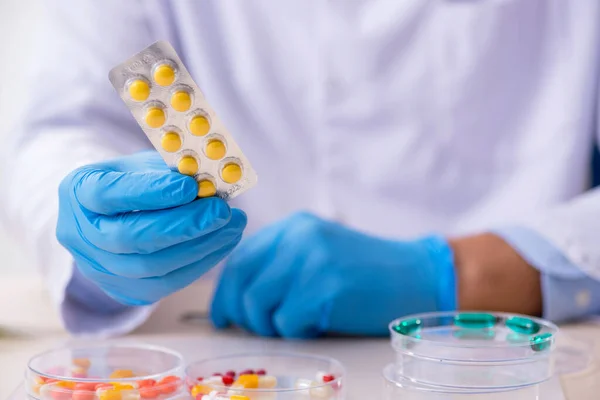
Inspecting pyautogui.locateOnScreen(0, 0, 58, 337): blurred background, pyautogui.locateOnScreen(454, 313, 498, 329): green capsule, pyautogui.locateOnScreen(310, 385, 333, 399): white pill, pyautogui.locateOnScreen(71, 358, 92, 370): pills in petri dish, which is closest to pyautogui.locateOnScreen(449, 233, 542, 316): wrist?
pyautogui.locateOnScreen(454, 313, 498, 329): green capsule

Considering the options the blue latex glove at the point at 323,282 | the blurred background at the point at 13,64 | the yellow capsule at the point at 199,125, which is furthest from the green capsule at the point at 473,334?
the blurred background at the point at 13,64

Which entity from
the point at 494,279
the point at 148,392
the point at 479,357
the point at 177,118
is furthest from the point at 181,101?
the point at 494,279

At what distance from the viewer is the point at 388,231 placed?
116 centimetres

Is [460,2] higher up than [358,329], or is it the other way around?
[460,2]

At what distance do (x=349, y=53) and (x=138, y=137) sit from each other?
1.15 ft

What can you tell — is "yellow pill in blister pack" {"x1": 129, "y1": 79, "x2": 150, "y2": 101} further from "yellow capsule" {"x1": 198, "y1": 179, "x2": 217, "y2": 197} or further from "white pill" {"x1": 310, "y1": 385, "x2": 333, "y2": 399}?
"white pill" {"x1": 310, "y1": 385, "x2": 333, "y2": 399}

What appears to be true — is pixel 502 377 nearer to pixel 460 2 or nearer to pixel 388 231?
pixel 388 231

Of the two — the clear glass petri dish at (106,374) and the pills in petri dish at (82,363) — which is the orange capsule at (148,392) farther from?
the pills in petri dish at (82,363)

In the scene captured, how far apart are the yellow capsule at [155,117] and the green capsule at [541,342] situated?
0.38m

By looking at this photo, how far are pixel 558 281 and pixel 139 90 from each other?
1.82ft

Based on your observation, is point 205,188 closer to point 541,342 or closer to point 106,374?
point 106,374

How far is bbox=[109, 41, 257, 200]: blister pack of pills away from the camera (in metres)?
0.63

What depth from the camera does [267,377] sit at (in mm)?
687

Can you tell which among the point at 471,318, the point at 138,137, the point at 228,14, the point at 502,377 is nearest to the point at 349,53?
the point at 228,14
